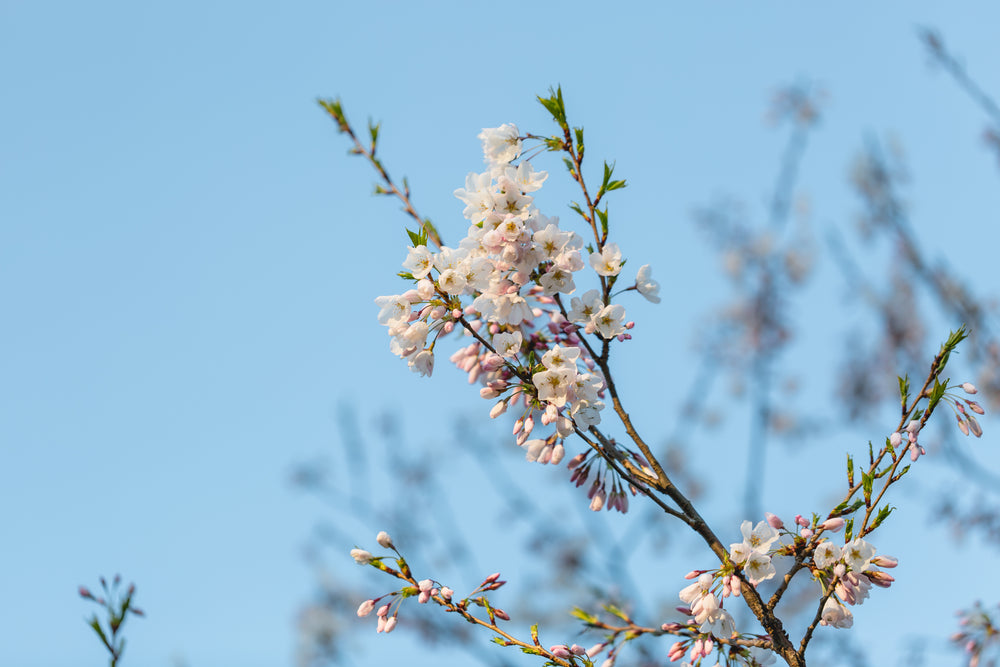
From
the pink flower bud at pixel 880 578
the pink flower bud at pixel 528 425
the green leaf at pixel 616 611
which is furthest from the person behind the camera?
the pink flower bud at pixel 528 425

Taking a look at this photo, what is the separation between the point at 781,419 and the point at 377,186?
32.0ft

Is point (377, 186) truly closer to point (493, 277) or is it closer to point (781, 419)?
point (493, 277)

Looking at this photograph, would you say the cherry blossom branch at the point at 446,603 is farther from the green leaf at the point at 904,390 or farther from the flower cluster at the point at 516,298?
the green leaf at the point at 904,390

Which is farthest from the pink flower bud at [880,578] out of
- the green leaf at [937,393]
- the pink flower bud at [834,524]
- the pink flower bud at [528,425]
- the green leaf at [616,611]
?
the pink flower bud at [528,425]

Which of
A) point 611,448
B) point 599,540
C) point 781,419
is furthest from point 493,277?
point 781,419

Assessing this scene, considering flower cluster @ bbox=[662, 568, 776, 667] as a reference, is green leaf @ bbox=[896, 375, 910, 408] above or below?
above

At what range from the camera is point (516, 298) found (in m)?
2.81

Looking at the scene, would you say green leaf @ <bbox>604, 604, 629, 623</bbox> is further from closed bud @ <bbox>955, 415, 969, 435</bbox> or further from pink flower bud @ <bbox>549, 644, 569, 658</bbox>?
closed bud @ <bbox>955, 415, 969, 435</bbox>

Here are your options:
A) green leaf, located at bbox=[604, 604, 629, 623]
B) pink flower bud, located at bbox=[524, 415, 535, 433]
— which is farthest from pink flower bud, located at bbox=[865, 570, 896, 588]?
pink flower bud, located at bbox=[524, 415, 535, 433]

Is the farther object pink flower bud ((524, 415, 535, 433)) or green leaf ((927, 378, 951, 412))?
pink flower bud ((524, 415, 535, 433))

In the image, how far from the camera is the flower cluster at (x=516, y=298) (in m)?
2.74

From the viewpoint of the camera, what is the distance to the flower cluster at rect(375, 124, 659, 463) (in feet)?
8.99

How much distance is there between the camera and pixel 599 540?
7.02 metres

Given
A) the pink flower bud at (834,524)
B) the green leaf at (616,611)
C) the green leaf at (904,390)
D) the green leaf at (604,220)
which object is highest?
the green leaf at (604,220)
